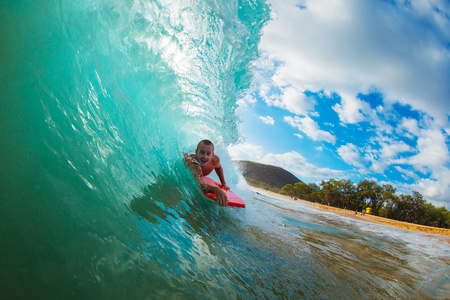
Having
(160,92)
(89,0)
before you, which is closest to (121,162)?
(160,92)

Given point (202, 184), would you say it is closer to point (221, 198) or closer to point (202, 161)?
point (202, 161)

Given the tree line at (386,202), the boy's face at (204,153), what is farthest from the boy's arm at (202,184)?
the tree line at (386,202)

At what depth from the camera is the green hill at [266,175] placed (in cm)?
8125

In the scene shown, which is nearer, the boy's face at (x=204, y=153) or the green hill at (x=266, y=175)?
the boy's face at (x=204, y=153)

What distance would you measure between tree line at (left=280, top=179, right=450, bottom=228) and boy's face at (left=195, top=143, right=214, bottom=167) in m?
48.0

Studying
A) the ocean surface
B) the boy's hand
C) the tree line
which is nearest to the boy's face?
the ocean surface

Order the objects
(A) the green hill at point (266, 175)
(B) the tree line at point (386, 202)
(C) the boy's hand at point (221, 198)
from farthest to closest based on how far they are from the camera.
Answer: (A) the green hill at point (266, 175)
(B) the tree line at point (386, 202)
(C) the boy's hand at point (221, 198)

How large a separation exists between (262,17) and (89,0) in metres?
3.74

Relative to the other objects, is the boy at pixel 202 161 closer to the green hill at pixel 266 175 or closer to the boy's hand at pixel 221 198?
the boy's hand at pixel 221 198

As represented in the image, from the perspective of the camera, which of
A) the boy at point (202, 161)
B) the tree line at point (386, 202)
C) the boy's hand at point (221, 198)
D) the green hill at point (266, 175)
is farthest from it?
the green hill at point (266, 175)

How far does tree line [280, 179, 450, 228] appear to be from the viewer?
1506 inches

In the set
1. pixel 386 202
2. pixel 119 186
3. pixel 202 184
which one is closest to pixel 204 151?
pixel 202 184

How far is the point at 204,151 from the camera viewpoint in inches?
155

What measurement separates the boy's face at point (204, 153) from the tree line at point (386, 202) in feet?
157
